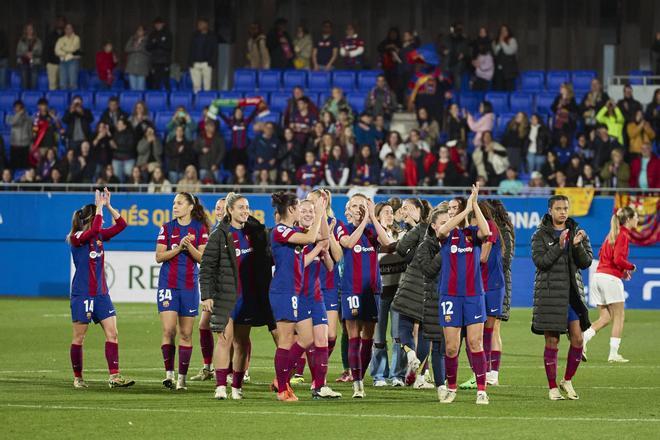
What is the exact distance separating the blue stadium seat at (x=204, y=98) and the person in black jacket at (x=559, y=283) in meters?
20.3

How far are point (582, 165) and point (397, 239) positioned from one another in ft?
45.4

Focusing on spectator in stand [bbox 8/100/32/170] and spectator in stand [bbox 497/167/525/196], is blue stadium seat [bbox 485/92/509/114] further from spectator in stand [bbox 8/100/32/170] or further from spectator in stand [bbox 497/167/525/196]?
spectator in stand [bbox 8/100/32/170]

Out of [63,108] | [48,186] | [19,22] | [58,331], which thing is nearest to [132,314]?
[58,331]

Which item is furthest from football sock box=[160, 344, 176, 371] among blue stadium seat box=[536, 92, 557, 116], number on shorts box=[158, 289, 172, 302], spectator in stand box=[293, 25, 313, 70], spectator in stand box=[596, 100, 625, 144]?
spectator in stand box=[293, 25, 313, 70]

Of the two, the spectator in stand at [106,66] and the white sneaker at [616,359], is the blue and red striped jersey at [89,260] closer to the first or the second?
the white sneaker at [616,359]

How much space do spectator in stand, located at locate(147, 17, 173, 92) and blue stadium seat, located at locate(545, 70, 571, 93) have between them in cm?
925

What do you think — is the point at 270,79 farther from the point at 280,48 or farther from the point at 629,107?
the point at 629,107

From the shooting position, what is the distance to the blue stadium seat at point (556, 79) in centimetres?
3278

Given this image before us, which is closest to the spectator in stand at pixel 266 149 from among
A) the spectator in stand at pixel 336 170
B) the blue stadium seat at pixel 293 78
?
Result: the spectator in stand at pixel 336 170

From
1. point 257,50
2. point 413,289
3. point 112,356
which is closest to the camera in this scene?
point 112,356

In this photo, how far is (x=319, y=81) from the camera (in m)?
32.6

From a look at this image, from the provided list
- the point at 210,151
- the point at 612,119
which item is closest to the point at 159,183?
the point at 210,151

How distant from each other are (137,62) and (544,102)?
9.91m

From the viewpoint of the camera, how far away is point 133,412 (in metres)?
11.8
